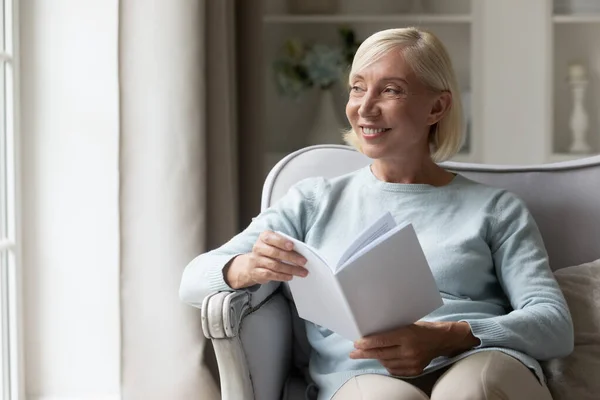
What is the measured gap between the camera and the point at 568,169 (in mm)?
2141

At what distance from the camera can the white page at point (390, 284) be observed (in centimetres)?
148

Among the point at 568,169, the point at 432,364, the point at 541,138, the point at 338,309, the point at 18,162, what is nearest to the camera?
the point at 338,309

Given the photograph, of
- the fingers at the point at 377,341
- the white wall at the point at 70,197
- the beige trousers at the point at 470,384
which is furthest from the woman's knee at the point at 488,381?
the white wall at the point at 70,197

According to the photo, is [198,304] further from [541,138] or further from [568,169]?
[541,138]

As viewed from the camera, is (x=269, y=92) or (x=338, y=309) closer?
(x=338, y=309)

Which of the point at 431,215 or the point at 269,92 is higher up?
the point at 269,92

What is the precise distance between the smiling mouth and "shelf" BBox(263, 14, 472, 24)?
1.56m

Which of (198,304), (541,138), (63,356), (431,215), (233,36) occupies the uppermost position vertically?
(233,36)

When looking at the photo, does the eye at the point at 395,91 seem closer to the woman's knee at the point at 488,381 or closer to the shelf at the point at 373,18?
the woman's knee at the point at 488,381

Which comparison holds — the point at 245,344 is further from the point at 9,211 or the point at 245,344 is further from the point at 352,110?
the point at 9,211

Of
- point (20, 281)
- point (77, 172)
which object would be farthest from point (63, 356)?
point (77, 172)

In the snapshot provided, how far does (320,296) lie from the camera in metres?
1.59

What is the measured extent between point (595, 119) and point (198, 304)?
→ 7.11 ft

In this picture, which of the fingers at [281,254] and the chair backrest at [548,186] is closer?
the fingers at [281,254]
